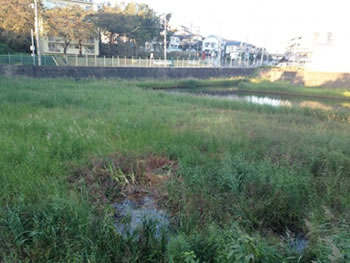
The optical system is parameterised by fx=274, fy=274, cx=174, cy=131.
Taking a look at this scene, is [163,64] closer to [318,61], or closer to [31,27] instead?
[31,27]

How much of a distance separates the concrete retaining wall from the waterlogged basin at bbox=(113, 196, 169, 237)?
23.8 m

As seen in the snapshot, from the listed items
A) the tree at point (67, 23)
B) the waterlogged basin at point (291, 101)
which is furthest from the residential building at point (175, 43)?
the waterlogged basin at point (291, 101)

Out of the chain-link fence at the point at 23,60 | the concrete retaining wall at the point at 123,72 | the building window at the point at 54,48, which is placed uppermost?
the building window at the point at 54,48

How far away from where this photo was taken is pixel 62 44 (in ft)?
125

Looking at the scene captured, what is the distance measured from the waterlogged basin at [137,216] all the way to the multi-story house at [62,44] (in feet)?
118

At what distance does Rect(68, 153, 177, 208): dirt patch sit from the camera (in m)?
4.62

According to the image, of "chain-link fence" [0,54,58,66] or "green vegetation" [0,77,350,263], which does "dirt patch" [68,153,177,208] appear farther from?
"chain-link fence" [0,54,58,66]

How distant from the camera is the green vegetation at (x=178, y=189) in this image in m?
2.94

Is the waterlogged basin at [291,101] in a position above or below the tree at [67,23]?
below

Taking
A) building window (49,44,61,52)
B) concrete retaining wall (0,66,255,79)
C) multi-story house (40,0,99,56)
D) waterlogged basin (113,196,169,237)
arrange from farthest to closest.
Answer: building window (49,44,61,52) < multi-story house (40,0,99,56) < concrete retaining wall (0,66,255,79) < waterlogged basin (113,196,169,237)

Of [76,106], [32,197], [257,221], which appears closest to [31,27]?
[76,106]

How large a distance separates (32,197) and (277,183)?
12.2ft

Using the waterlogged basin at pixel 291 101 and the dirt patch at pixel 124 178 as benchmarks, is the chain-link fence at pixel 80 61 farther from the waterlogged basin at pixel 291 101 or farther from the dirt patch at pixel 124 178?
the dirt patch at pixel 124 178

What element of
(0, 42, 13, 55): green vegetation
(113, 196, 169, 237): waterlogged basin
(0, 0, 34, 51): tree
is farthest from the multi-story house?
(113, 196, 169, 237): waterlogged basin
